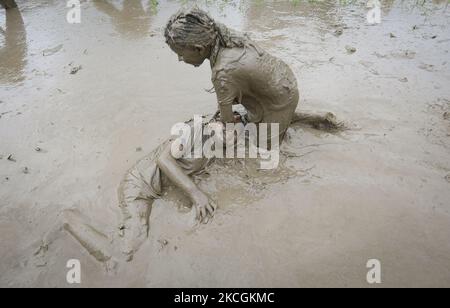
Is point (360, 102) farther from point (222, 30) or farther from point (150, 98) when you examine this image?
point (150, 98)

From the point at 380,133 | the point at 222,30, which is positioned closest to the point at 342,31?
the point at 380,133

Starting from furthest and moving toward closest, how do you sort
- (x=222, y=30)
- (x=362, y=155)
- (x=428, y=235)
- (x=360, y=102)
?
(x=360, y=102) → (x=362, y=155) → (x=222, y=30) → (x=428, y=235)

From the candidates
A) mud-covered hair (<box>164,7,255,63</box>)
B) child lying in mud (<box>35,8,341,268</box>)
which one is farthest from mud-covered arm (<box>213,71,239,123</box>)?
mud-covered hair (<box>164,7,255,63</box>)

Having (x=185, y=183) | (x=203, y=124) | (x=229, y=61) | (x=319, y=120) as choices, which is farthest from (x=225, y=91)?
(x=319, y=120)

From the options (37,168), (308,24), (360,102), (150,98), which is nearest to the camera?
(37,168)

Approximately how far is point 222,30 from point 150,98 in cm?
163

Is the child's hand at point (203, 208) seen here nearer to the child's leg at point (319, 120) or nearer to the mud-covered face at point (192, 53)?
the mud-covered face at point (192, 53)

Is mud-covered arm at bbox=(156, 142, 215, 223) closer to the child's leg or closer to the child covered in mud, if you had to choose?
the child covered in mud

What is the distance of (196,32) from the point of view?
2.00 metres

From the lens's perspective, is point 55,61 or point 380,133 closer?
point 380,133

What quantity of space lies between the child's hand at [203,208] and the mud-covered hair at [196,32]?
0.91 m

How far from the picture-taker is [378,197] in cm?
220

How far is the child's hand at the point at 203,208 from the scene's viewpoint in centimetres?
215

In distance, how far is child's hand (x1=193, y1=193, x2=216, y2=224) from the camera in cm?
215
